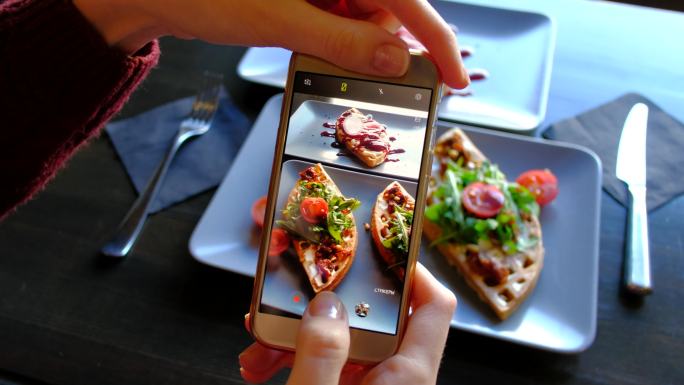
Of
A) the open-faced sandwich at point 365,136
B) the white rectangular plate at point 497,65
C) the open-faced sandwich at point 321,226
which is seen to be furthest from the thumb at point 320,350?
the white rectangular plate at point 497,65

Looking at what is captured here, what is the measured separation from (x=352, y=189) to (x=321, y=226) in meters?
0.08

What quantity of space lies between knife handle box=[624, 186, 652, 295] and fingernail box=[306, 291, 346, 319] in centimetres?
60

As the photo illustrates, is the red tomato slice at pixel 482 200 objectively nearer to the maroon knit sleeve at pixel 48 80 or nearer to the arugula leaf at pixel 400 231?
the arugula leaf at pixel 400 231

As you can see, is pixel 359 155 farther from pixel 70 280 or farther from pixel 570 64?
pixel 570 64

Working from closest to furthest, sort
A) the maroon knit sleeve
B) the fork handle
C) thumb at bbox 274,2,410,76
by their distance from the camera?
thumb at bbox 274,2,410,76 → the maroon knit sleeve → the fork handle

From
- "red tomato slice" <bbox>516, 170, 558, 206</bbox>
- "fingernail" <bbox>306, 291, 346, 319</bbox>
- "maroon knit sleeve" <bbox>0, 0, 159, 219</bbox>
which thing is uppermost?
"maroon knit sleeve" <bbox>0, 0, 159, 219</bbox>

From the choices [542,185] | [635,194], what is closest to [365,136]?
[542,185]

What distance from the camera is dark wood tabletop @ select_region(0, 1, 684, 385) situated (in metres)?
0.90

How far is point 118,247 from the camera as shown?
104 cm

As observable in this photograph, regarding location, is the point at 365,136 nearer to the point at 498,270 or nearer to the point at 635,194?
the point at 498,270

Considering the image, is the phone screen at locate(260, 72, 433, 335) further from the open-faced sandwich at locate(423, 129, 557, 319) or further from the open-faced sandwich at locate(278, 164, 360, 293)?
the open-faced sandwich at locate(423, 129, 557, 319)

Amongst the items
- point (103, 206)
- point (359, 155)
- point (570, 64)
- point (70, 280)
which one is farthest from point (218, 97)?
point (570, 64)

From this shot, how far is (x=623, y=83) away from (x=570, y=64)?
13cm

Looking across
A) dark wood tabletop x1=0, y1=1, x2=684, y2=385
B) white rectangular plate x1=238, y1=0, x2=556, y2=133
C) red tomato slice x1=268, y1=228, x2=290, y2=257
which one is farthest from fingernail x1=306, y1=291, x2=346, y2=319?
white rectangular plate x1=238, y1=0, x2=556, y2=133
